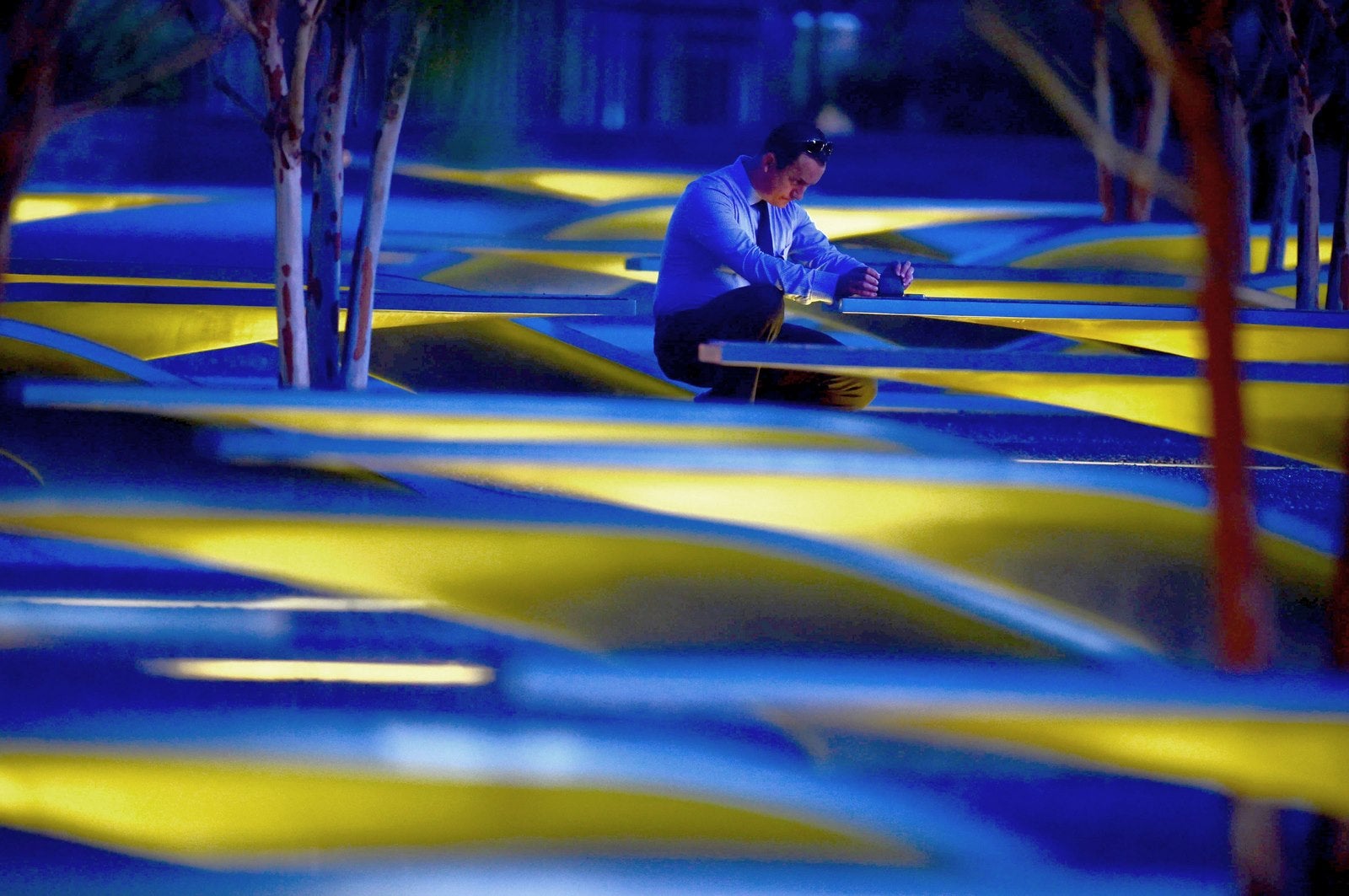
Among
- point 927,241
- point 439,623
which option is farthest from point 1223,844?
point 927,241

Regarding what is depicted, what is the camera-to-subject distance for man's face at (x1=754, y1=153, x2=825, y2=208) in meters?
4.19

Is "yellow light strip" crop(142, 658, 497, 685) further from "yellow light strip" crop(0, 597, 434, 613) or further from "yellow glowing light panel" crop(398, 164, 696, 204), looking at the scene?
"yellow glowing light panel" crop(398, 164, 696, 204)

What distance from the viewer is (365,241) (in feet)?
15.7

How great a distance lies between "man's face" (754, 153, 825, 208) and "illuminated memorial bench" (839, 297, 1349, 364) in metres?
0.43

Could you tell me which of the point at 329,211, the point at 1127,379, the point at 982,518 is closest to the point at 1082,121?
the point at 982,518

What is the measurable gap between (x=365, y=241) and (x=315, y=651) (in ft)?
7.28

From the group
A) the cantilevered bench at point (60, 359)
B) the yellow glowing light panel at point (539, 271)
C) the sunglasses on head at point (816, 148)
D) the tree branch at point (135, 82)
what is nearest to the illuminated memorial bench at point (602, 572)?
Answer: the tree branch at point (135, 82)

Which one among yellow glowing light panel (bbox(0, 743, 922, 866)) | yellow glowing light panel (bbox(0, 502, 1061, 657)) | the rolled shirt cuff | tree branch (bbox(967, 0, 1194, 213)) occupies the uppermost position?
tree branch (bbox(967, 0, 1194, 213))

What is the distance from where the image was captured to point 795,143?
4.13m

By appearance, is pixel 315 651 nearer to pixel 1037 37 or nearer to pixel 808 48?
pixel 1037 37

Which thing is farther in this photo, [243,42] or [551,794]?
[243,42]

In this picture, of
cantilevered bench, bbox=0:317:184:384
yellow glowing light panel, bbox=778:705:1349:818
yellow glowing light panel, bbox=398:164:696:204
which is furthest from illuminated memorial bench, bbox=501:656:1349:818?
yellow glowing light panel, bbox=398:164:696:204

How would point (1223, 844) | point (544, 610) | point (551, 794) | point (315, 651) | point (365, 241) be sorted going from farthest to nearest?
point (365, 241) < point (315, 651) < point (1223, 844) < point (544, 610) < point (551, 794)

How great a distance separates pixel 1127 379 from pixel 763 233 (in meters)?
1.48
